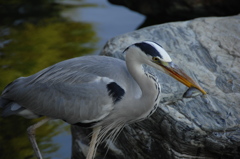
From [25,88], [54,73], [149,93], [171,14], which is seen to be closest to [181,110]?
[149,93]

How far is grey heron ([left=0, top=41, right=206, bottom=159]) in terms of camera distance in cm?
330

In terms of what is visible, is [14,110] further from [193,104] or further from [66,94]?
[193,104]

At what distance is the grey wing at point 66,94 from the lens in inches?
135

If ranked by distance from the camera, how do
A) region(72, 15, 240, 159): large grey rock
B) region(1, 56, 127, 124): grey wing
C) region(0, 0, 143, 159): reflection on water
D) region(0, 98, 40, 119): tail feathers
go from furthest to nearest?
region(0, 0, 143, 159): reflection on water
region(0, 98, 40, 119): tail feathers
region(1, 56, 127, 124): grey wing
region(72, 15, 240, 159): large grey rock

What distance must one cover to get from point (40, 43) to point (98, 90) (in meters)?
3.33

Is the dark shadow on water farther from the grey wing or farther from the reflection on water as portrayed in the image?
the grey wing

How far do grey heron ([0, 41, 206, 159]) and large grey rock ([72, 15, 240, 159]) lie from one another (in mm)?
190

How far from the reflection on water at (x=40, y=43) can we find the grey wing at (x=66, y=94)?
0.94 metres

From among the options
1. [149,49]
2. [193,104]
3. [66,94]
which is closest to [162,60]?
[149,49]

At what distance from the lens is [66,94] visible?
3.56 m

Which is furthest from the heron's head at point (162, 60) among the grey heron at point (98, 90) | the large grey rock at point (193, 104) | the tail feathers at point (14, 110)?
the tail feathers at point (14, 110)

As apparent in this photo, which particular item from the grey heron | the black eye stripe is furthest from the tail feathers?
the black eye stripe

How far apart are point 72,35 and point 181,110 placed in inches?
149

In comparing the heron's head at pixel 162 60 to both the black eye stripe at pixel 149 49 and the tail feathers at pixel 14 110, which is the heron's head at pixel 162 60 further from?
the tail feathers at pixel 14 110
